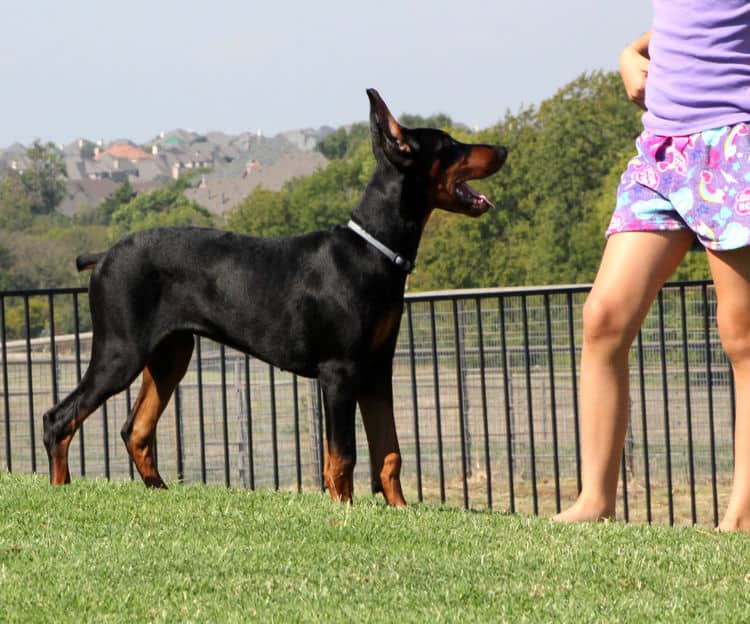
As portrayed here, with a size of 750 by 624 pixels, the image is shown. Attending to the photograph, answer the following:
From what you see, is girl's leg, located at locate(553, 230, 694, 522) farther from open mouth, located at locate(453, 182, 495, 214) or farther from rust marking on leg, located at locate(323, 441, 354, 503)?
rust marking on leg, located at locate(323, 441, 354, 503)

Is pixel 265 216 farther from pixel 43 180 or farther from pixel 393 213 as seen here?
pixel 43 180

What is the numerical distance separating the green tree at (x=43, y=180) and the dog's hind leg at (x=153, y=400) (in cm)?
17191

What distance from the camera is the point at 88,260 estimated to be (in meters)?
6.14

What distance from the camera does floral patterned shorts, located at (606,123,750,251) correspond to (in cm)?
456

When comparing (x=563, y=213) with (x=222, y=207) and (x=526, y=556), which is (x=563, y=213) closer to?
(x=526, y=556)

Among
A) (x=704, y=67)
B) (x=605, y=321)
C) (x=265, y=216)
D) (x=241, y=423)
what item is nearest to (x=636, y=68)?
(x=704, y=67)

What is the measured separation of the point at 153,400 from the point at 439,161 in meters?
1.71

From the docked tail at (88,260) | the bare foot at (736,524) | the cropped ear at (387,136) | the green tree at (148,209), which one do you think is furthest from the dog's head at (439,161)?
the green tree at (148,209)

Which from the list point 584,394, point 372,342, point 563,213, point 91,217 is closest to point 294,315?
point 372,342

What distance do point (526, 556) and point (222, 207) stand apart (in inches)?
6519

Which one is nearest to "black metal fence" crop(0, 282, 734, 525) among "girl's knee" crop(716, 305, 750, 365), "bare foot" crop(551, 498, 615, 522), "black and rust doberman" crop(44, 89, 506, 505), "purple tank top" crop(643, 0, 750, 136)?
"black and rust doberman" crop(44, 89, 506, 505)

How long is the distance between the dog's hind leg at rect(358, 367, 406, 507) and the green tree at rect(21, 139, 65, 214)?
567 ft

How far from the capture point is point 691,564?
168 inches

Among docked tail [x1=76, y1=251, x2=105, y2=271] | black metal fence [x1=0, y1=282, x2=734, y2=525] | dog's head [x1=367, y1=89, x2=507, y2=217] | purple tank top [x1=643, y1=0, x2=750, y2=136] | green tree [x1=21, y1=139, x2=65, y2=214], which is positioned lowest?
black metal fence [x1=0, y1=282, x2=734, y2=525]
